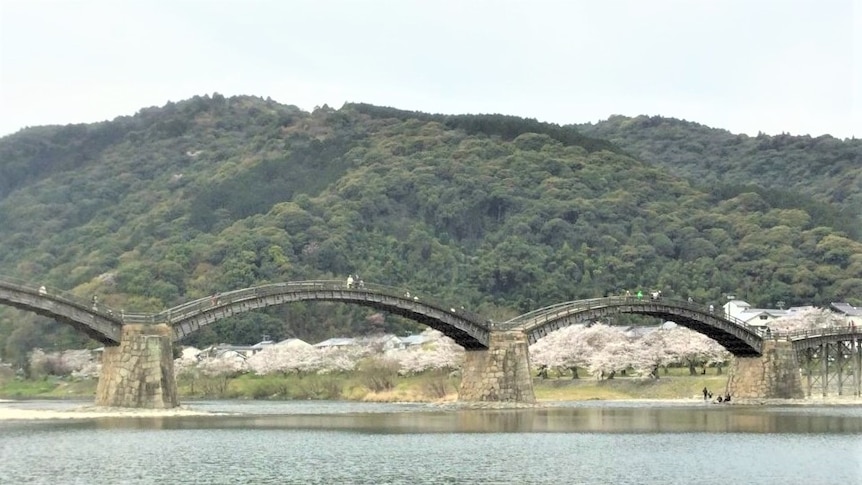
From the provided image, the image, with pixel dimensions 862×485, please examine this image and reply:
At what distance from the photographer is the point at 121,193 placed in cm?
17538

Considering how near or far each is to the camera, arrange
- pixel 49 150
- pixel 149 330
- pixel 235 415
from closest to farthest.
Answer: pixel 149 330, pixel 235 415, pixel 49 150

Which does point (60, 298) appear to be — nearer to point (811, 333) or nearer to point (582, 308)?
point (582, 308)

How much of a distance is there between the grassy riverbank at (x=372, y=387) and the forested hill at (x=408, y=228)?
11713 millimetres

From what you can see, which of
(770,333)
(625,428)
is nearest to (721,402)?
(770,333)

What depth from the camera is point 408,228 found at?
14300cm

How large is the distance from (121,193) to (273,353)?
83.5 metres

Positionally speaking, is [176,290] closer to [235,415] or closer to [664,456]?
[235,415]

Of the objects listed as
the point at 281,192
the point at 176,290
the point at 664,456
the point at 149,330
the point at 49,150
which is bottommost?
the point at 664,456

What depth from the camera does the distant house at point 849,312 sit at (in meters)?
101

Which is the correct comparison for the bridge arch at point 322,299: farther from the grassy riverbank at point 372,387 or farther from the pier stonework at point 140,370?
the grassy riverbank at point 372,387

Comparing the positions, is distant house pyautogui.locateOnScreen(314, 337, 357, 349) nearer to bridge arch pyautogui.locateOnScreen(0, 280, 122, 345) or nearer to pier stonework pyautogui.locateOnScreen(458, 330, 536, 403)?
pier stonework pyautogui.locateOnScreen(458, 330, 536, 403)

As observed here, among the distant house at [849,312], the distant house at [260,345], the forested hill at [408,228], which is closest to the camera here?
the distant house at [849,312]

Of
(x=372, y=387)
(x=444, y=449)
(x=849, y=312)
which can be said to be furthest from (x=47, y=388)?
(x=849, y=312)

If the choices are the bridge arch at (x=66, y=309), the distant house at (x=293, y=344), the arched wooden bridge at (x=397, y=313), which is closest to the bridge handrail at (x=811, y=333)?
the arched wooden bridge at (x=397, y=313)
